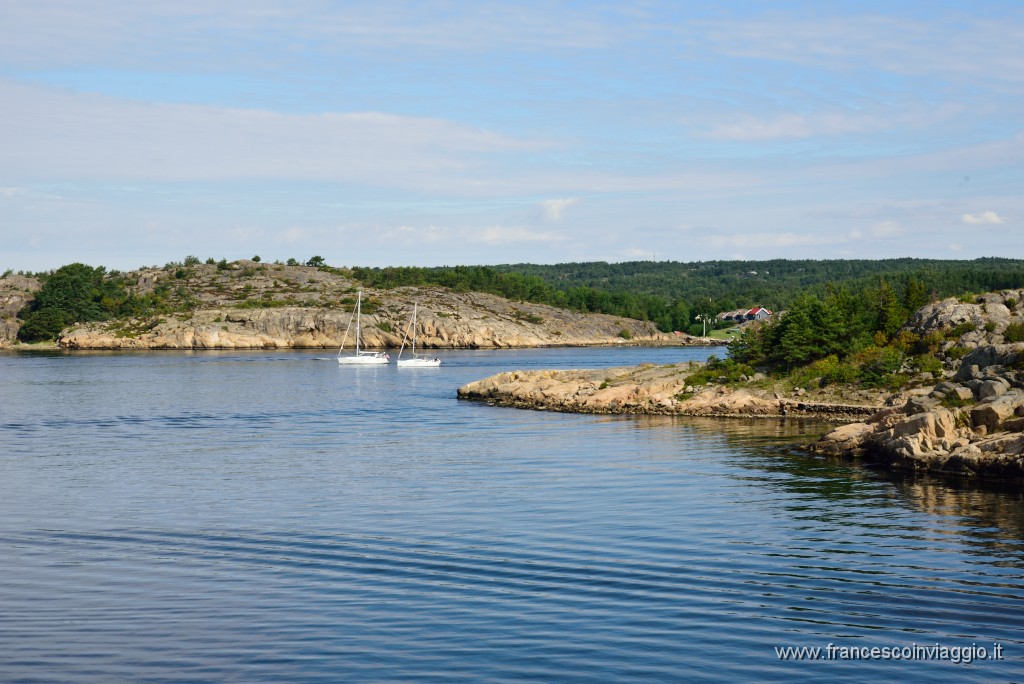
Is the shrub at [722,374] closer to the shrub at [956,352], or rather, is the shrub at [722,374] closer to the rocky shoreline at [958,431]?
the shrub at [956,352]

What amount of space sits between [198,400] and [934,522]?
6976 cm

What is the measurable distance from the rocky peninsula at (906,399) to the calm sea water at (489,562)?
320cm

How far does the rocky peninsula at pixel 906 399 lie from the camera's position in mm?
46531

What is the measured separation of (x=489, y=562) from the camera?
1119 inches

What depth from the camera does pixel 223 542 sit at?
31.3 meters

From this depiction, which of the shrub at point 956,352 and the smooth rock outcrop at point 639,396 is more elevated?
the shrub at point 956,352

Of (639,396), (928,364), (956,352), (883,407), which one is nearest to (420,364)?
(639,396)

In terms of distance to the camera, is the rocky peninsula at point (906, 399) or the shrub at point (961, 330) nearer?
the rocky peninsula at point (906, 399)

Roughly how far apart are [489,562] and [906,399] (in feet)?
131

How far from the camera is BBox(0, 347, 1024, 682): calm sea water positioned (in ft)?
65.7

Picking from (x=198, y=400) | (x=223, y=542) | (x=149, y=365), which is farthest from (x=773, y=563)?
(x=149, y=365)

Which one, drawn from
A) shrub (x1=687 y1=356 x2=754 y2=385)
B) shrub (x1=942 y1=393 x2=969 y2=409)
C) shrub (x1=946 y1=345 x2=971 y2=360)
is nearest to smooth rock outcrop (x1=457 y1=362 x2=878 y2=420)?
shrub (x1=687 y1=356 x2=754 y2=385)

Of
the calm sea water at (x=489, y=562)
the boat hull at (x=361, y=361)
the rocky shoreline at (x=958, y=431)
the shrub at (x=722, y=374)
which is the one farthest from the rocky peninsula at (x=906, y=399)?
the boat hull at (x=361, y=361)

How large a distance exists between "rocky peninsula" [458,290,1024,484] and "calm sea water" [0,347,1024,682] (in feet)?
10.5
